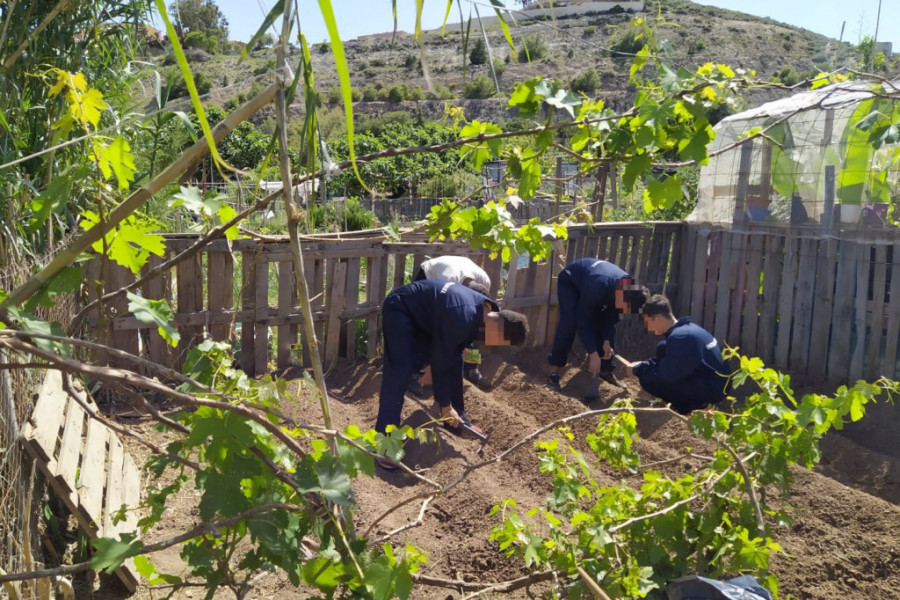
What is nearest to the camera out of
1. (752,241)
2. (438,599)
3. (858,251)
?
(438,599)

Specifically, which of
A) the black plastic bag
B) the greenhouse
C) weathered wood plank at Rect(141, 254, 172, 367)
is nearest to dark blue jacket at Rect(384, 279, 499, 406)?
weathered wood plank at Rect(141, 254, 172, 367)

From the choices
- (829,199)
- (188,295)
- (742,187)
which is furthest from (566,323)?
(188,295)

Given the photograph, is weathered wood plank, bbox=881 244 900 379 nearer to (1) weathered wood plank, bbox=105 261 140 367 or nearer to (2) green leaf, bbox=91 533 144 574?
(1) weathered wood plank, bbox=105 261 140 367

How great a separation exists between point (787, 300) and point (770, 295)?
0.20 metres

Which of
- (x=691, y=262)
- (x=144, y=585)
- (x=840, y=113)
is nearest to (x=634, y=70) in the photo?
(x=144, y=585)

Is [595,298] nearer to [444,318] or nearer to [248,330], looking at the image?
[444,318]

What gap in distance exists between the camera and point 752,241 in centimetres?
800

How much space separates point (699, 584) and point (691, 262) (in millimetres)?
6605

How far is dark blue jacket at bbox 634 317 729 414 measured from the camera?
5.62m

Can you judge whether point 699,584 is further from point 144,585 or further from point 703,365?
point 703,365

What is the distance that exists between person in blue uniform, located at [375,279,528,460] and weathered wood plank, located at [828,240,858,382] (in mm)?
3648

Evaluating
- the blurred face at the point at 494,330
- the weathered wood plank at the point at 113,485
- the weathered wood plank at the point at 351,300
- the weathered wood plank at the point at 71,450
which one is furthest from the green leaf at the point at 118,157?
the weathered wood plank at the point at 351,300

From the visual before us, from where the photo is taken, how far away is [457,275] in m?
6.28

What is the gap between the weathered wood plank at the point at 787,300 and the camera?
756cm
